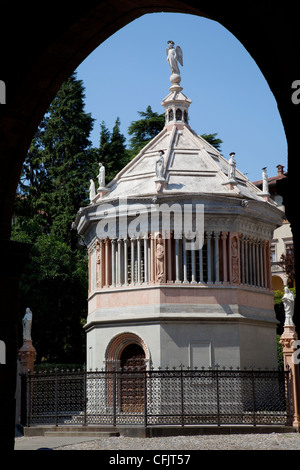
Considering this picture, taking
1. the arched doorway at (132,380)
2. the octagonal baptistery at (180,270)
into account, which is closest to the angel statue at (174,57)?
the octagonal baptistery at (180,270)

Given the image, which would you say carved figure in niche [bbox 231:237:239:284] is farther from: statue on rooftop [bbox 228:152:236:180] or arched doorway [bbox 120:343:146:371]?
arched doorway [bbox 120:343:146:371]

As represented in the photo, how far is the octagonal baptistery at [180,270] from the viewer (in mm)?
26656

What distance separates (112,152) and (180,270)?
60.9 ft

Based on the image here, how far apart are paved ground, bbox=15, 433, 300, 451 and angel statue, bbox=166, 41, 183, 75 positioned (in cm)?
1725

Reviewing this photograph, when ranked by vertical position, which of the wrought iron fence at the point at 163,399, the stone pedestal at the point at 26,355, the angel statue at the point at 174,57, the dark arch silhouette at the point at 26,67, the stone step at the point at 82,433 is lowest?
the stone step at the point at 82,433

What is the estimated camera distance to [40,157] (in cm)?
4806

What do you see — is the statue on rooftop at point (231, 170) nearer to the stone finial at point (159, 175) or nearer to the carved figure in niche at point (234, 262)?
the carved figure in niche at point (234, 262)

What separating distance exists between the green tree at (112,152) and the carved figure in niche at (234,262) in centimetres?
1682

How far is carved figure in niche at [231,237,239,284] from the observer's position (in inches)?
1078

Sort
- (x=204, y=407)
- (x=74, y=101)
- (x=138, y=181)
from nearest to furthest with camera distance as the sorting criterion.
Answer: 1. (x=204, y=407)
2. (x=138, y=181)
3. (x=74, y=101)

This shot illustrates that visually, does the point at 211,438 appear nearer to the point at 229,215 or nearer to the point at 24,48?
the point at 229,215

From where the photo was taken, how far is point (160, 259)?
27.1 metres
